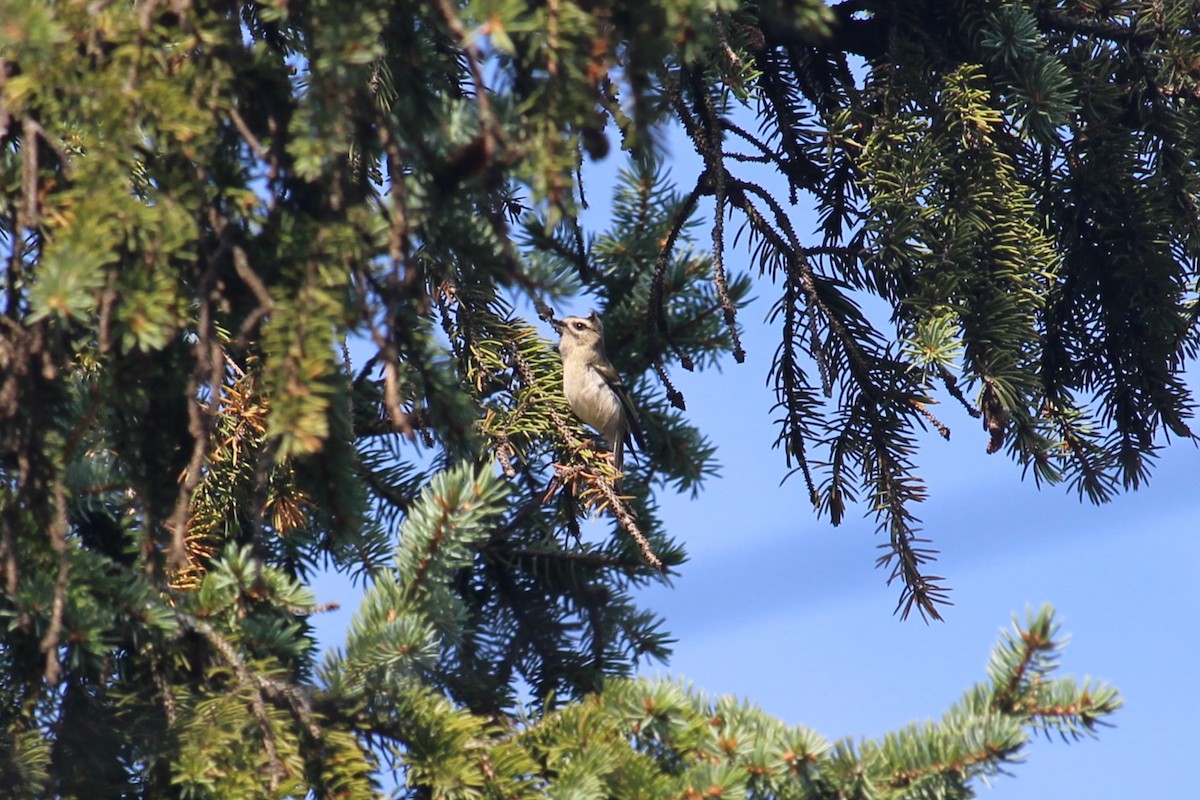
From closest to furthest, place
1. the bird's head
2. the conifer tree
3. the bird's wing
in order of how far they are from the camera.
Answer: the conifer tree, the bird's wing, the bird's head

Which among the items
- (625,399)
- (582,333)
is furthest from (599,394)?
(582,333)

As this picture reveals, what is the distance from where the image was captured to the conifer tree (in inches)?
75.0

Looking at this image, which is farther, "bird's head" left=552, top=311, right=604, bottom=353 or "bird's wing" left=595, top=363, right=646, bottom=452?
"bird's head" left=552, top=311, right=604, bottom=353

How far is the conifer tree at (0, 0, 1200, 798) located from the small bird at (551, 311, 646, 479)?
74 mm

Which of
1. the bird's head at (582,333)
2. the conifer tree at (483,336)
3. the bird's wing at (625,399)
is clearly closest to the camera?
the conifer tree at (483,336)

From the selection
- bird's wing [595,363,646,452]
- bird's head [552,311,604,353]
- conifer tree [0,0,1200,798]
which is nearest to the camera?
conifer tree [0,0,1200,798]

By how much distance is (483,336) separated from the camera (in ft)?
12.8

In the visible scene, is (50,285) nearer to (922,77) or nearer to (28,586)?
(28,586)

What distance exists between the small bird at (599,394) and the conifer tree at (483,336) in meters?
0.07

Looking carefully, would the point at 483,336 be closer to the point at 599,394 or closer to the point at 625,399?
the point at 625,399

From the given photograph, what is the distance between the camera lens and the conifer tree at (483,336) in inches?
75.0

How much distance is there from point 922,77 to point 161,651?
2.63 meters

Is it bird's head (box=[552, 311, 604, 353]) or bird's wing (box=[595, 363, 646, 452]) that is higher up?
bird's head (box=[552, 311, 604, 353])

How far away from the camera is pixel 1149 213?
145 inches
